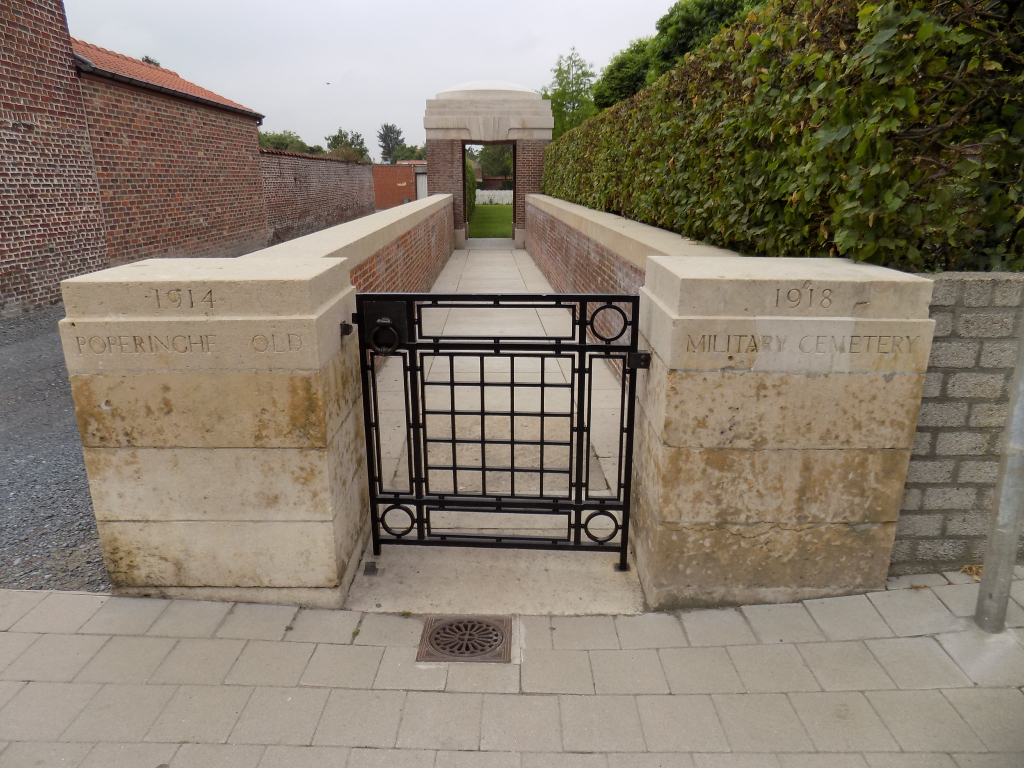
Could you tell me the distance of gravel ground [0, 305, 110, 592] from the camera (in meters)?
3.47

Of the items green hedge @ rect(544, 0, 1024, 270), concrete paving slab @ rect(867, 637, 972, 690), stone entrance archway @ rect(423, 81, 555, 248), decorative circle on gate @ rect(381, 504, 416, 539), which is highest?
stone entrance archway @ rect(423, 81, 555, 248)

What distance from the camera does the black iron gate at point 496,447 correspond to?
132 inches

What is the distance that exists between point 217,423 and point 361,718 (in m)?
1.40

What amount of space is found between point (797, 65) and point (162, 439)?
3644 mm

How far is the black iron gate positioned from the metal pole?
1524 mm

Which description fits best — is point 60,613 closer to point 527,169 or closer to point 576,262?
point 576,262

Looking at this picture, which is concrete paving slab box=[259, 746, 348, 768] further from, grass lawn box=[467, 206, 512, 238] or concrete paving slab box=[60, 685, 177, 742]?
grass lawn box=[467, 206, 512, 238]

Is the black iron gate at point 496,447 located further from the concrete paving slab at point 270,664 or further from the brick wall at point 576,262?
the brick wall at point 576,262

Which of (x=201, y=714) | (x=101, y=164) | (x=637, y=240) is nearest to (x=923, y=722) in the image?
(x=201, y=714)

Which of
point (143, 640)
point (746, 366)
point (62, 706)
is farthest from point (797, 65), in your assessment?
point (62, 706)

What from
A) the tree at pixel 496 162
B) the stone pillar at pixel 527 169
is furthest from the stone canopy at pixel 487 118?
the tree at pixel 496 162

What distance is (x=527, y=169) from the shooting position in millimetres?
19047

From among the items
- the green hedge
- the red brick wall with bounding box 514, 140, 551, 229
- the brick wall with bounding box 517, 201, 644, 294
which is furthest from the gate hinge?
the red brick wall with bounding box 514, 140, 551, 229

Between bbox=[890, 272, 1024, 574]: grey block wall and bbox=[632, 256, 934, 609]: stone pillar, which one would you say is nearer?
bbox=[632, 256, 934, 609]: stone pillar
